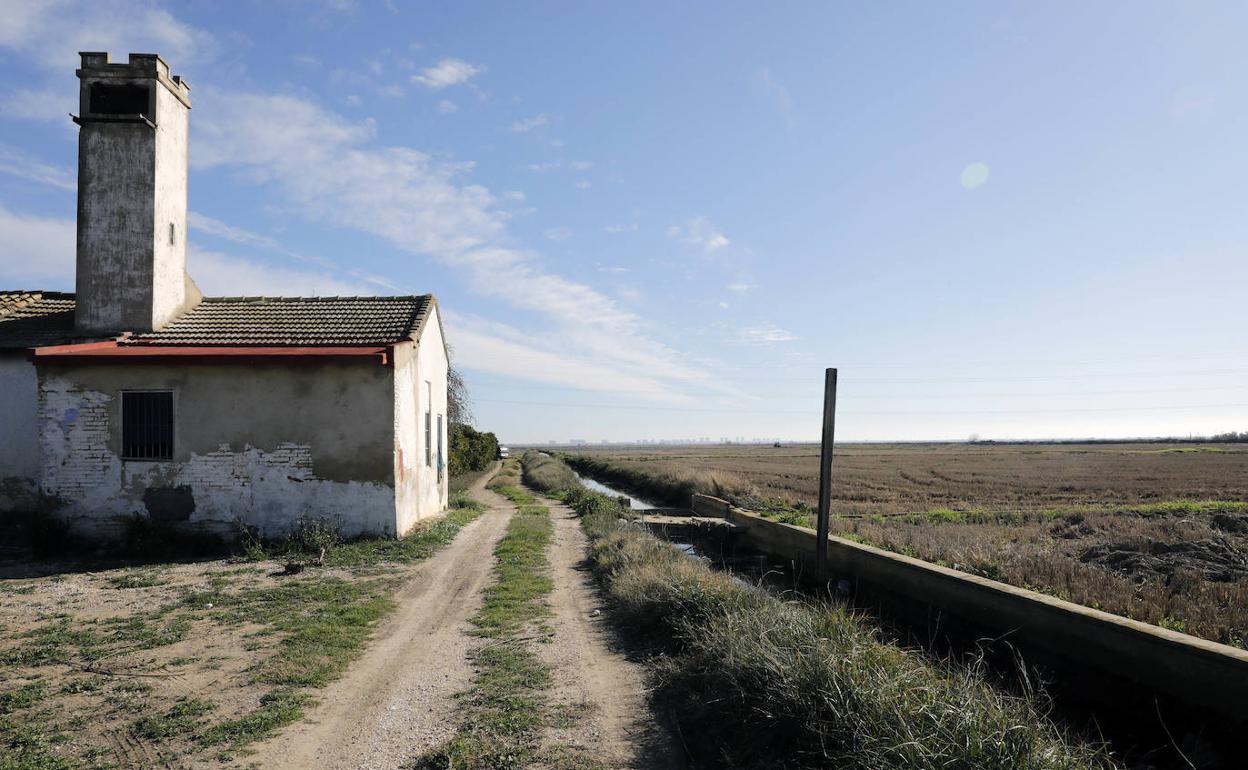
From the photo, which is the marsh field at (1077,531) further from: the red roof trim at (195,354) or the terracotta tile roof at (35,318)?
the terracotta tile roof at (35,318)

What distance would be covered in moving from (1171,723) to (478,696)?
623 centimetres

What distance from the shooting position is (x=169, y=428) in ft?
41.1

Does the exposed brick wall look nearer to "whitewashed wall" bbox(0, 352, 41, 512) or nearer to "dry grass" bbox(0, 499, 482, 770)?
"whitewashed wall" bbox(0, 352, 41, 512)

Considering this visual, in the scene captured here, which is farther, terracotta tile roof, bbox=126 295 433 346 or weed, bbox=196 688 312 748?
terracotta tile roof, bbox=126 295 433 346

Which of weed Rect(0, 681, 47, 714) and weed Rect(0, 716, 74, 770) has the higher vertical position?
weed Rect(0, 716, 74, 770)

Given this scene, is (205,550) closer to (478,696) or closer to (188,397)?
(188,397)

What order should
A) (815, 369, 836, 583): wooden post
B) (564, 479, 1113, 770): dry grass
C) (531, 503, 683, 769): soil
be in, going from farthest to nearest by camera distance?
(815, 369, 836, 583): wooden post
(531, 503, 683, 769): soil
(564, 479, 1113, 770): dry grass

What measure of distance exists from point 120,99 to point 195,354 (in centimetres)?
600

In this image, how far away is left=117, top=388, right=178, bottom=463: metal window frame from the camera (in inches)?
487

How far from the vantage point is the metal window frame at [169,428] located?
40.6 feet

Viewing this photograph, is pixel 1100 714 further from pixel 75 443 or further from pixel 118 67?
pixel 118 67

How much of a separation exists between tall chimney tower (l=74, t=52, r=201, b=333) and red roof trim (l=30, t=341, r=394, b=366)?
114 cm

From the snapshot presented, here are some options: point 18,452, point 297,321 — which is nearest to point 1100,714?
point 297,321

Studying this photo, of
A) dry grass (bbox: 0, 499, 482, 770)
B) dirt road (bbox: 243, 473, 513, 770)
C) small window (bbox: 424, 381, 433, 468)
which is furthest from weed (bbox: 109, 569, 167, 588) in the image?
small window (bbox: 424, 381, 433, 468)
